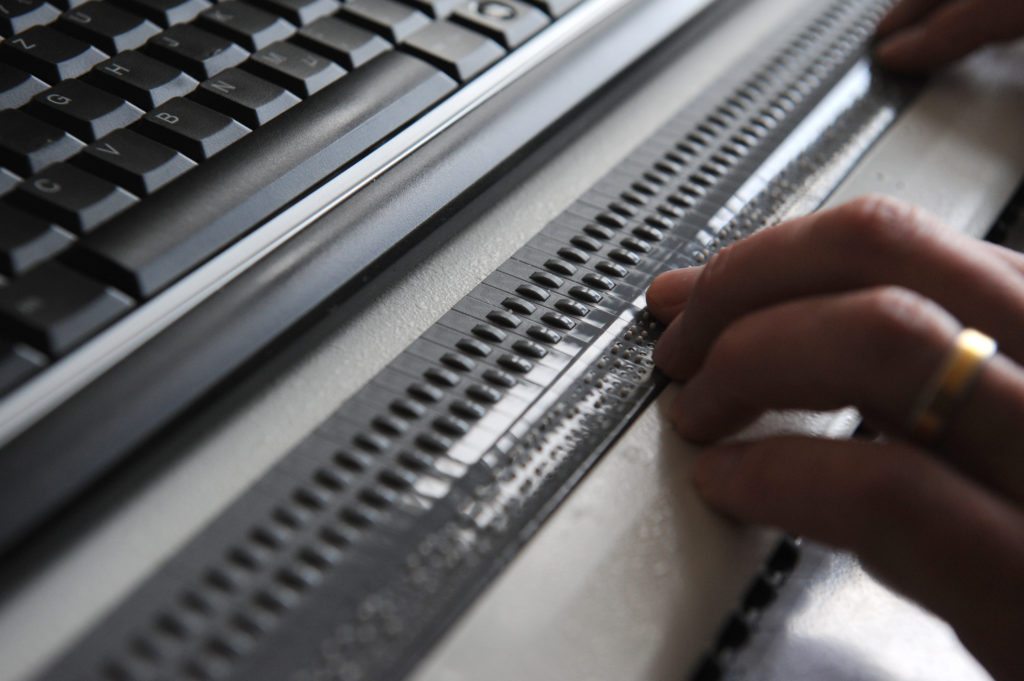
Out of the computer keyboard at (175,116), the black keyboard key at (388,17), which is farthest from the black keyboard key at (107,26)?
the black keyboard key at (388,17)

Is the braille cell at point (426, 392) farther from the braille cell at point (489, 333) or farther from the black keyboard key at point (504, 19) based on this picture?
the black keyboard key at point (504, 19)

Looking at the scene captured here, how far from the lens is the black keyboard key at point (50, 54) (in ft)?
1.50

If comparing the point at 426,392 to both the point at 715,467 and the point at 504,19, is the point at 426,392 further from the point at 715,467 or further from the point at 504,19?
the point at 504,19

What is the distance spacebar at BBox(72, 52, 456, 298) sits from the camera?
1.29ft

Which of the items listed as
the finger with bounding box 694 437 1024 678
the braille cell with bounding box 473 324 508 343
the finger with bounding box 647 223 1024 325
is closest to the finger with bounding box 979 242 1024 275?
the finger with bounding box 647 223 1024 325

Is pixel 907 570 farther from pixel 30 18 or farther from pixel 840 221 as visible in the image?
pixel 30 18

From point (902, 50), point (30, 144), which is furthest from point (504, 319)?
point (902, 50)

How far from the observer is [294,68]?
49cm

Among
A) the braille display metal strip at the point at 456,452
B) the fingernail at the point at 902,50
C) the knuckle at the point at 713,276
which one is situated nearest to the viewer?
the braille display metal strip at the point at 456,452

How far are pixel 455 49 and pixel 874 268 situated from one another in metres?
0.24

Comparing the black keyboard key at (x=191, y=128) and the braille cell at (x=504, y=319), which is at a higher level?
the black keyboard key at (x=191, y=128)

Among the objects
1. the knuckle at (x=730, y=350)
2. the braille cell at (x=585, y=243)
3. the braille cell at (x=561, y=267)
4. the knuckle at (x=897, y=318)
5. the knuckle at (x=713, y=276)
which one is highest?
the knuckle at (x=897, y=318)

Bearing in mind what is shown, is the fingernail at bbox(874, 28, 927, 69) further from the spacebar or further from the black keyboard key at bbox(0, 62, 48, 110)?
the black keyboard key at bbox(0, 62, 48, 110)

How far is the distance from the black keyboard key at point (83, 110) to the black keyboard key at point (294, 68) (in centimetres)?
7
